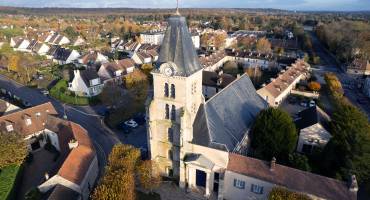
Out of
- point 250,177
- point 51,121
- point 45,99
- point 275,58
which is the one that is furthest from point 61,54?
point 250,177

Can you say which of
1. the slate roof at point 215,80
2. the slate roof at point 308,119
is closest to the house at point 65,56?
the slate roof at point 215,80

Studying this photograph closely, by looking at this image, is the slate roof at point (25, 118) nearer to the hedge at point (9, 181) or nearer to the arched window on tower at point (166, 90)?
the hedge at point (9, 181)

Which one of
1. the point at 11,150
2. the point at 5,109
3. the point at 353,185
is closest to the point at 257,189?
the point at 353,185

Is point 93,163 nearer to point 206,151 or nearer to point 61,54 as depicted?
point 206,151

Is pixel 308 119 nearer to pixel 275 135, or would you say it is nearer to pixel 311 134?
pixel 311 134

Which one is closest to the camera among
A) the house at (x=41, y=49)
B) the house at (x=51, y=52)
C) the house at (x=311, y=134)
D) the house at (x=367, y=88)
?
the house at (x=311, y=134)

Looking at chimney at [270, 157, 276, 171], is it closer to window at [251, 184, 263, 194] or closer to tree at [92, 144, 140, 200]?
window at [251, 184, 263, 194]
